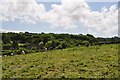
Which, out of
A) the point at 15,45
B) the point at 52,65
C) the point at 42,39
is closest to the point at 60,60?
the point at 52,65

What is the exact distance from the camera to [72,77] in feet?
90.4

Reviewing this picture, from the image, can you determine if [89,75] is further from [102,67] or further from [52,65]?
[52,65]

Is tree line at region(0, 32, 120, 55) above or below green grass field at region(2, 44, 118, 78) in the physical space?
above

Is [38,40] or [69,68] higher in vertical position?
[38,40]

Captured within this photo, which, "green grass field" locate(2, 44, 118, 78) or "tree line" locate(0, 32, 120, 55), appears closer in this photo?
"green grass field" locate(2, 44, 118, 78)

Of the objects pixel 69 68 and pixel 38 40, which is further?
pixel 38 40

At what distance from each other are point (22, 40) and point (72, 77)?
274 feet

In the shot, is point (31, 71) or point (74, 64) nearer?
point (31, 71)

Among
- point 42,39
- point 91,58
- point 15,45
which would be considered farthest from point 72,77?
point 42,39

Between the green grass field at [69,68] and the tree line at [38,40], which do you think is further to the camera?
the tree line at [38,40]

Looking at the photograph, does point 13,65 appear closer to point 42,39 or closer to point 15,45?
point 15,45

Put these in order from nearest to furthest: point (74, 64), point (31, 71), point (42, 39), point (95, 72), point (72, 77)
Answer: point (72, 77)
point (95, 72)
point (31, 71)
point (74, 64)
point (42, 39)

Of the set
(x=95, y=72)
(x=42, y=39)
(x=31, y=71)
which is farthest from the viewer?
(x=42, y=39)

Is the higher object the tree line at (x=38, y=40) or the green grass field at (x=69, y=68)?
the tree line at (x=38, y=40)
